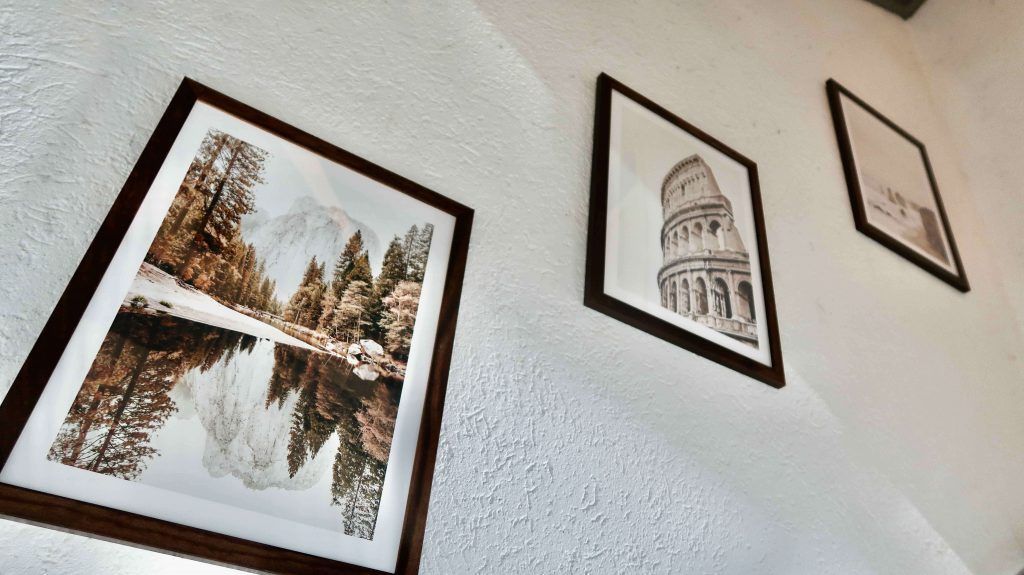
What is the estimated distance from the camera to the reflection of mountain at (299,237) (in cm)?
99

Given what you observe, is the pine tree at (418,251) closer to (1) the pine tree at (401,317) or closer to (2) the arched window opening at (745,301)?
(1) the pine tree at (401,317)

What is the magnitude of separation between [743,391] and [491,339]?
1.90ft

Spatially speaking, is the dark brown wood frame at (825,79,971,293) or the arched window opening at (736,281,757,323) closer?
the arched window opening at (736,281,757,323)

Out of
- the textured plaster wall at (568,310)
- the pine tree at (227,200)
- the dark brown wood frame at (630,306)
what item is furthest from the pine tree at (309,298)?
the dark brown wood frame at (630,306)

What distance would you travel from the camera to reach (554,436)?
1.12m

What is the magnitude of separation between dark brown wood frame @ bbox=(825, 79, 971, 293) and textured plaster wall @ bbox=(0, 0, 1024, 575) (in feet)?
0.12

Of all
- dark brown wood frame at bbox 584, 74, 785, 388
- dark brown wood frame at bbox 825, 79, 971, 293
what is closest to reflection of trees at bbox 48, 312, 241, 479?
dark brown wood frame at bbox 584, 74, 785, 388

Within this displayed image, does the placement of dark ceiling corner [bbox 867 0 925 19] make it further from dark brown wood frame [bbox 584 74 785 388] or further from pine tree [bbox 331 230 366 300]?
pine tree [bbox 331 230 366 300]

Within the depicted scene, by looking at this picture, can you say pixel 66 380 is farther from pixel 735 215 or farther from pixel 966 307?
pixel 966 307

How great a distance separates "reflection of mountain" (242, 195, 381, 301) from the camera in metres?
0.99

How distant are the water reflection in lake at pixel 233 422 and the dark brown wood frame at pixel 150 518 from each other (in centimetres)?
4

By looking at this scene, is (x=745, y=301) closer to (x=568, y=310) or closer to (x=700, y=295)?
(x=700, y=295)

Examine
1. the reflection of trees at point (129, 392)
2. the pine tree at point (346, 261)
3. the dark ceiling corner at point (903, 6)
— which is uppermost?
the dark ceiling corner at point (903, 6)

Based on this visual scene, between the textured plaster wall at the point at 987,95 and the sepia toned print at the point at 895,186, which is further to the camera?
the textured plaster wall at the point at 987,95
